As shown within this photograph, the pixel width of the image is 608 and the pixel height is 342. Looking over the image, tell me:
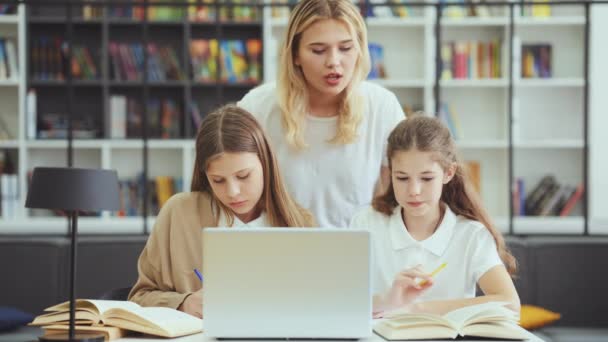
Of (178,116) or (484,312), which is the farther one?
(178,116)

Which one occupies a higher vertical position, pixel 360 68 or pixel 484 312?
pixel 360 68

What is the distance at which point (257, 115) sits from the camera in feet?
6.95

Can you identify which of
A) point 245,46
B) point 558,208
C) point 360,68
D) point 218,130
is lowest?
point 558,208

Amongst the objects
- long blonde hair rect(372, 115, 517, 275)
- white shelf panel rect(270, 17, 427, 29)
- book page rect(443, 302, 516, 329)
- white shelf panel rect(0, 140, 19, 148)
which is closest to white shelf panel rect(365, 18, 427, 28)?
white shelf panel rect(270, 17, 427, 29)

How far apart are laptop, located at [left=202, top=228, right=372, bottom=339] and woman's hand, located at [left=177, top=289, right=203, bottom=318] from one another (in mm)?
283

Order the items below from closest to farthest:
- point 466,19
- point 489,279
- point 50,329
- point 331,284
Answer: point 331,284
point 50,329
point 489,279
point 466,19

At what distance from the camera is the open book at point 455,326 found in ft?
4.33

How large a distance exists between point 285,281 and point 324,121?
85 cm

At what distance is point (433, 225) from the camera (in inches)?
73.2

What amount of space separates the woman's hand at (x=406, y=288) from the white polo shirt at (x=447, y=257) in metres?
0.26

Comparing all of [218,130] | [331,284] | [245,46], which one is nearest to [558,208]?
[245,46]

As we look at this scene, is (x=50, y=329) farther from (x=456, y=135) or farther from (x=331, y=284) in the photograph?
(x=456, y=135)

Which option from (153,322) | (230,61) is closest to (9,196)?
(230,61)

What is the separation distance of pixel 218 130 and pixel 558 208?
3.93m
